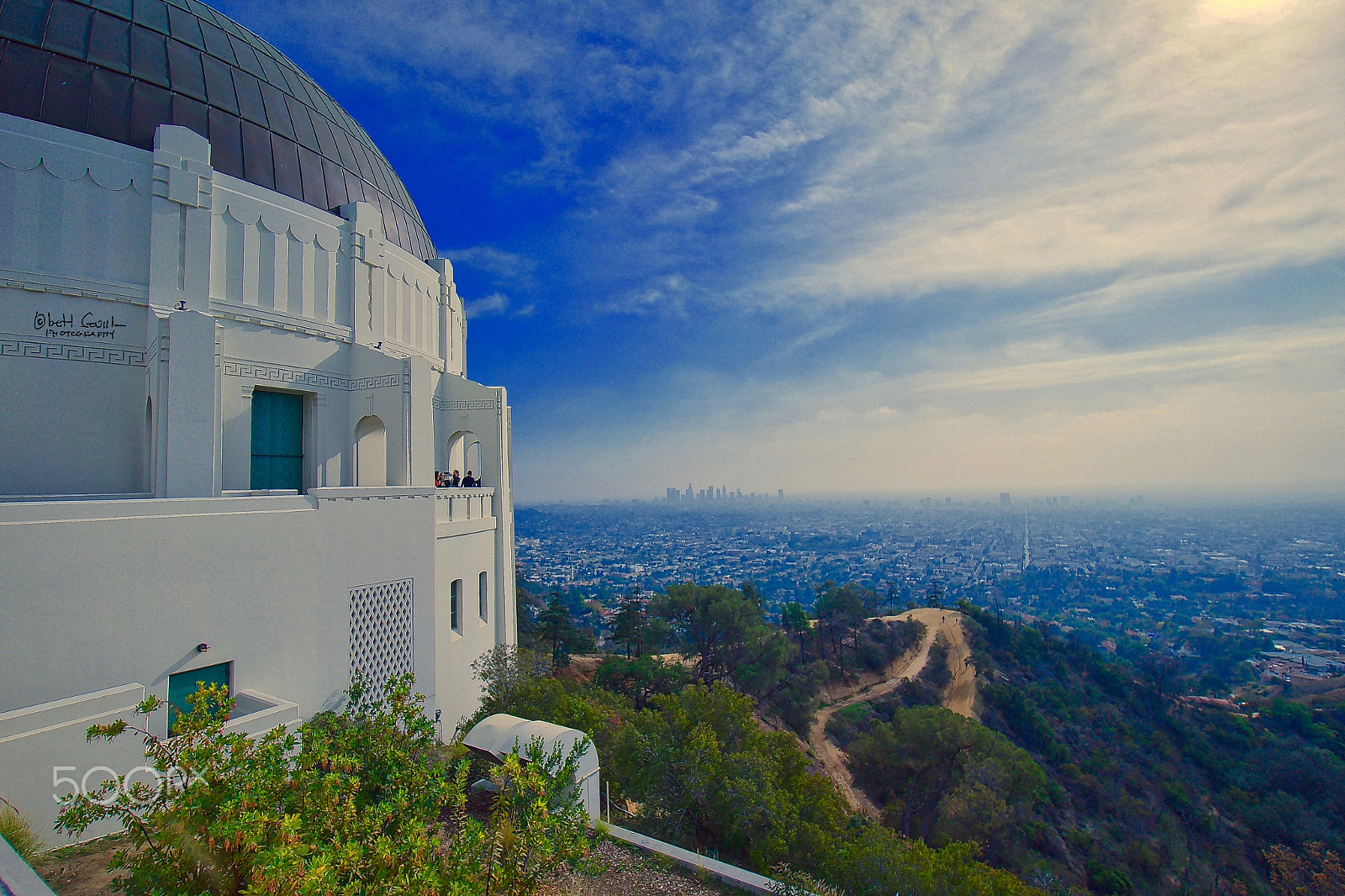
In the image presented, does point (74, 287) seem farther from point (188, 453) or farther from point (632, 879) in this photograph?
point (632, 879)

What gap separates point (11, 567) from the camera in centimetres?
699

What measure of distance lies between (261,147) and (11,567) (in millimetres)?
10538

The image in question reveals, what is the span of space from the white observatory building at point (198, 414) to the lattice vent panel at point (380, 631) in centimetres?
4

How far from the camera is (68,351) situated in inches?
408

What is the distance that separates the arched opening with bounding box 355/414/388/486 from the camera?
14.6m

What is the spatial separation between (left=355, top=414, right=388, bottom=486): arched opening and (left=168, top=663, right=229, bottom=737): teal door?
6191 millimetres

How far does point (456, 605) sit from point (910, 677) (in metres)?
32.5

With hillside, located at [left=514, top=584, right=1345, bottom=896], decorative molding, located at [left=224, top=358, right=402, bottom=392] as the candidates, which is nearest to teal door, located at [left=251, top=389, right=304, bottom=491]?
decorative molding, located at [left=224, top=358, right=402, bottom=392]

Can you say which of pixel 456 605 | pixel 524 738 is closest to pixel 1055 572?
pixel 456 605

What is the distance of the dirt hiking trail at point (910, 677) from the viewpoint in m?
24.8

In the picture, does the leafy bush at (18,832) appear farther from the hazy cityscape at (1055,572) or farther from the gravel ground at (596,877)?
the hazy cityscape at (1055,572)

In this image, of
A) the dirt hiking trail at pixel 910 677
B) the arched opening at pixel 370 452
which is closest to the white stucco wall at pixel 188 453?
the arched opening at pixel 370 452

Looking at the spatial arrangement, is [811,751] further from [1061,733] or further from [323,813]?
[323,813]

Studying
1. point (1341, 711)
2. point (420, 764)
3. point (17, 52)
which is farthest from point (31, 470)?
point (1341, 711)
